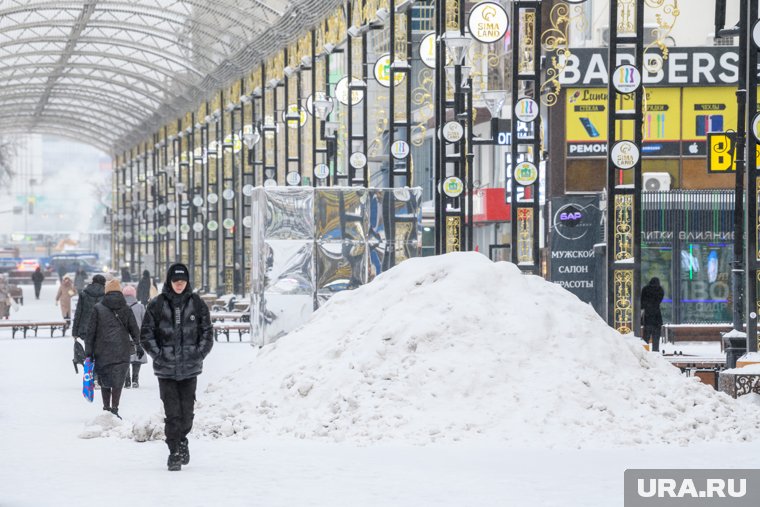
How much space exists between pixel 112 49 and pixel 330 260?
39.7 meters

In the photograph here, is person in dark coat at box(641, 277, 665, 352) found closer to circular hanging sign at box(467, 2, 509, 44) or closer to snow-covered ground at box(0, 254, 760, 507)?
circular hanging sign at box(467, 2, 509, 44)

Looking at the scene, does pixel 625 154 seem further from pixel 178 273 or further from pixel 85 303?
pixel 178 273

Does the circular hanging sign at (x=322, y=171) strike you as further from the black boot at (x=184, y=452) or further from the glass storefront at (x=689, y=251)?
the black boot at (x=184, y=452)

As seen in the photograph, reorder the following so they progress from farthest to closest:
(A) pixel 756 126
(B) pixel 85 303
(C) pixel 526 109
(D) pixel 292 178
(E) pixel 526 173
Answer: (D) pixel 292 178 → (C) pixel 526 109 → (E) pixel 526 173 → (B) pixel 85 303 → (A) pixel 756 126

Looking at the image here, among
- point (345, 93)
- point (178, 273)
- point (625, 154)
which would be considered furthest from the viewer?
point (345, 93)

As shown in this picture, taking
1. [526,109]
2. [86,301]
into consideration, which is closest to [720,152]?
[526,109]

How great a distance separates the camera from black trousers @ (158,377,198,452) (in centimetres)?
1272

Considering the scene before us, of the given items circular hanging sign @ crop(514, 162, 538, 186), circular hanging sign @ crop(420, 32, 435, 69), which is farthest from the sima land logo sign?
circular hanging sign @ crop(420, 32, 435, 69)

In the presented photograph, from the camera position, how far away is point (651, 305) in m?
28.8

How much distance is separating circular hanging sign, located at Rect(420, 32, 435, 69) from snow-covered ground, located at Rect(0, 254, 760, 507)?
14.0 metres

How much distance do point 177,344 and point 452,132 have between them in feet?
55.2

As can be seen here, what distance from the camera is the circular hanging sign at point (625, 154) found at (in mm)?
21266

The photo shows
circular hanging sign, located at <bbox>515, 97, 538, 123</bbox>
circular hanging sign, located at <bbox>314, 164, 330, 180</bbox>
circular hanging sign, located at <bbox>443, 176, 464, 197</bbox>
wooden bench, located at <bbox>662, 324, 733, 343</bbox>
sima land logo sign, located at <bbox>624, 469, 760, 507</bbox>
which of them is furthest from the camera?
circular hanging sign, located at <bbox>314, 164, 330, 180</bbox>

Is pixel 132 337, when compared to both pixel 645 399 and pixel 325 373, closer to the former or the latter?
pixel 325 373
